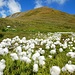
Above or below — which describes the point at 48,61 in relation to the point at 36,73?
above

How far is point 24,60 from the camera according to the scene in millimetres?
8430

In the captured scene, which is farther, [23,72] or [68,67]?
[23,72]

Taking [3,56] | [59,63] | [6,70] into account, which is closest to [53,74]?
[6,70]

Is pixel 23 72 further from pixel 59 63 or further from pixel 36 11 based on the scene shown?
pixel 36 11

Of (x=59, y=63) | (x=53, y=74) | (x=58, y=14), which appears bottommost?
(x=53, y=74)

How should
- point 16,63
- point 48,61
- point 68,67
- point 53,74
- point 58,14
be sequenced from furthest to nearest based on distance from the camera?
point 58,14 < point 48,61 < point 16,63 < point 68,67 < point 53,74

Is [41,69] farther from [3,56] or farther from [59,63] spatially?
[3,56]

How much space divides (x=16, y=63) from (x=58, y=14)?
92.7 m

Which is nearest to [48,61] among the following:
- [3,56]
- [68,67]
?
[3,56]

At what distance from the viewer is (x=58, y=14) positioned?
10025 cm

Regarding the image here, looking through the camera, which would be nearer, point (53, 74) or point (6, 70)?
point (53, 74)

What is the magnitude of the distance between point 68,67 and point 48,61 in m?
3.11

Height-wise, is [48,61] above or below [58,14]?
below

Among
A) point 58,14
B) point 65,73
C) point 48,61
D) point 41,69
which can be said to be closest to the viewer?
point 65,73
